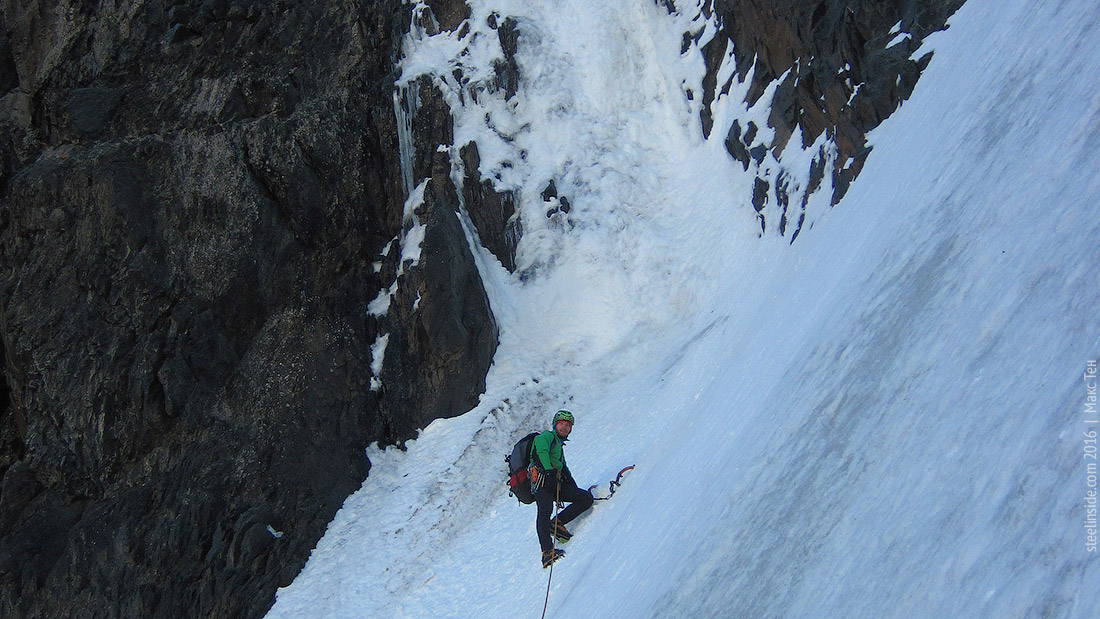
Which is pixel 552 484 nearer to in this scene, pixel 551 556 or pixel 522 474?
pixel 522 474

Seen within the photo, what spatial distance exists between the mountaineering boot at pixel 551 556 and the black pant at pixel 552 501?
42 millimetres

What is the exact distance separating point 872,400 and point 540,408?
1042 centimetres

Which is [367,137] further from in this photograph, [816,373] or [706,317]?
[816,373]

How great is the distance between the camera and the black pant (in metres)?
8.79

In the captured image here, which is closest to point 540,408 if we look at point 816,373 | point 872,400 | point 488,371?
point 488,371

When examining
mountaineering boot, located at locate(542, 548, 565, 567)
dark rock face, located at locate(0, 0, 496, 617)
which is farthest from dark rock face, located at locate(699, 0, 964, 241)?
dark rock face, located at locate(0, 0, 496, 617)

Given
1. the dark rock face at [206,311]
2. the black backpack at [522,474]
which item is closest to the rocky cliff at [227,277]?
the dark rock face at [206,311]

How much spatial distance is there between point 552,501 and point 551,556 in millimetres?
583

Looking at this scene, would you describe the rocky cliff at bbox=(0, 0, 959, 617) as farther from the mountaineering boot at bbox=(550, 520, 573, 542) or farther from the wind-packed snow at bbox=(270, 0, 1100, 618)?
the mountaineering boot at bbox=(550, 520, 573, 542)

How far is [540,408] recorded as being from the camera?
15.7 metres

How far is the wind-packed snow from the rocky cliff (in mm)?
772

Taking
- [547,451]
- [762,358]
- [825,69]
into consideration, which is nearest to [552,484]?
[547,451]

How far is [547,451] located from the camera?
8688 millimetres

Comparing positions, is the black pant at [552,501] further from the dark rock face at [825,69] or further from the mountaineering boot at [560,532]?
the dark rock face at [825,69]
